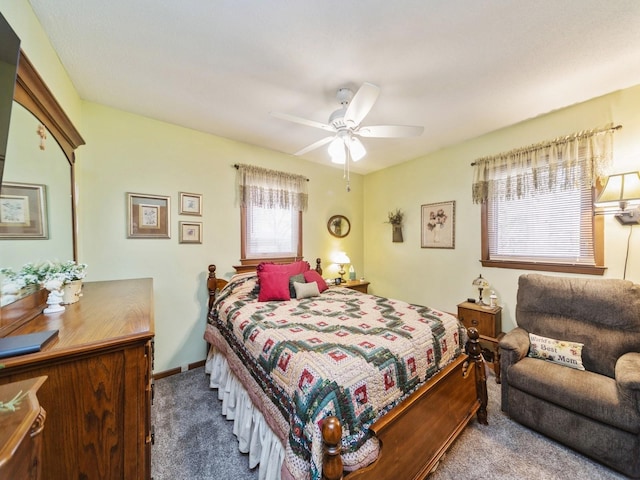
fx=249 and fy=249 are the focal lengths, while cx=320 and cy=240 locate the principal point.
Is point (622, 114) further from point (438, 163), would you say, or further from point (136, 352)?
point (136, 352)

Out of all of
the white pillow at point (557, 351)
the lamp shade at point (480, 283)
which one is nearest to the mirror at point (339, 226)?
the lamp shade at point (480, 283)

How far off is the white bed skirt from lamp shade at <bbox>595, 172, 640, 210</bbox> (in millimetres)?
3032

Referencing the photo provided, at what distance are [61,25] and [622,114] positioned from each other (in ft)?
14.0

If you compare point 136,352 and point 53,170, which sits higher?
point 53,170

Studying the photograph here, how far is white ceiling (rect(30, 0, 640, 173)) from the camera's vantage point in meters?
1.42

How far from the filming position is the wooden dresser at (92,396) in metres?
0.93

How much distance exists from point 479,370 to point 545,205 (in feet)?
6.27

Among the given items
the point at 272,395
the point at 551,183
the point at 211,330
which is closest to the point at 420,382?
the point at 272,395

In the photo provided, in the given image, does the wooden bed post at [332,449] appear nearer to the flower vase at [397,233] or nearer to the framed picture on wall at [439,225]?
the framed picture on wall at [439,225]

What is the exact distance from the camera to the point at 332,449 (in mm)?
1000

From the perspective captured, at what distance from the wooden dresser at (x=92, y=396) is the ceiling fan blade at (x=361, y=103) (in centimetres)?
180

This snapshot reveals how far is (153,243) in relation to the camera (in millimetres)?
2672

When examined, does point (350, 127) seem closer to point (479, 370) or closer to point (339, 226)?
point (479, 370)

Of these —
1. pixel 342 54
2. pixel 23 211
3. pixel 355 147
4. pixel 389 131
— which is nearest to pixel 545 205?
pixel 389 131
